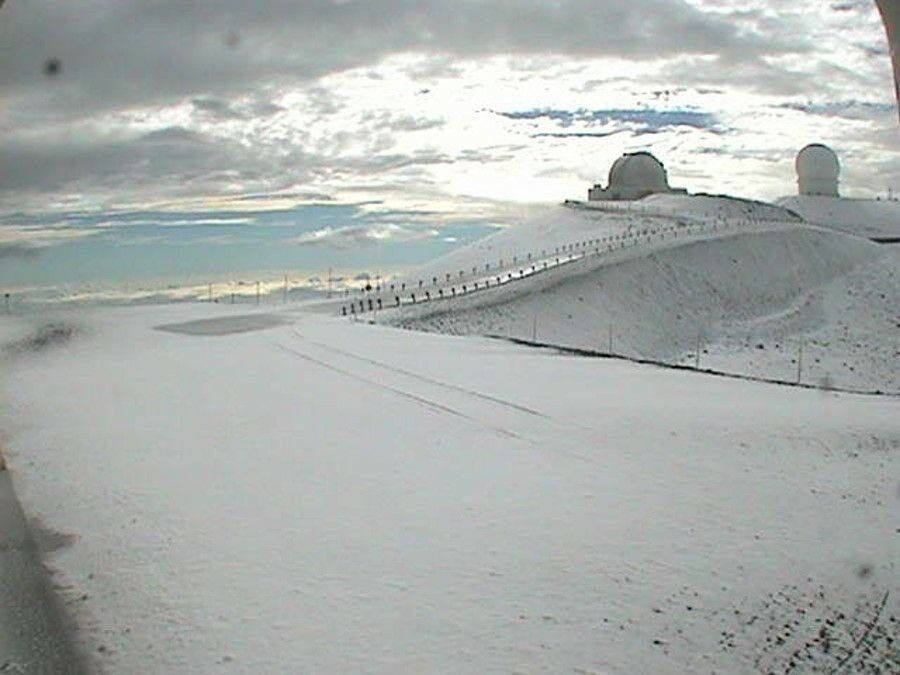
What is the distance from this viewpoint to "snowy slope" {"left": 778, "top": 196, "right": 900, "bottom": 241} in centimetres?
7562

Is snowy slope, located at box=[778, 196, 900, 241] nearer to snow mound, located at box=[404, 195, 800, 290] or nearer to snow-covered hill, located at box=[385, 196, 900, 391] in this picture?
snow mound, located at box=[404, 195, 800, 290]

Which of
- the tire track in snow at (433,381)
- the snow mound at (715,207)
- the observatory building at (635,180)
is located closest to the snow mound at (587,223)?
the snow mound at (715,207)

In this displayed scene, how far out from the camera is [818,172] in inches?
3322

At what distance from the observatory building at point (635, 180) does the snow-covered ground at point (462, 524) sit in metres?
62.1

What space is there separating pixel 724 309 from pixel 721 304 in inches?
20.8

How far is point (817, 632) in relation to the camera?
6.34m

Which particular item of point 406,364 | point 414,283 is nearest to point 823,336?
point 414,283

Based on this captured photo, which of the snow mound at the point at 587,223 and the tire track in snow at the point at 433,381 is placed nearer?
the tire track in snow at the point at 433,381

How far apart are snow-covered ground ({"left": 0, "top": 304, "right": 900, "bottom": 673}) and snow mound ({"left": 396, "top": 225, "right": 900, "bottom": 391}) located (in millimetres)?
17941

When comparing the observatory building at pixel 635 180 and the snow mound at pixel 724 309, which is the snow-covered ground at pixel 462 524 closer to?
the snow mound at pixel 724 309

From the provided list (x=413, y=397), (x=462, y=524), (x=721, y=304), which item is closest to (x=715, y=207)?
(x=721, y=304)

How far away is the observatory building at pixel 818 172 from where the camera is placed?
84.4 metres

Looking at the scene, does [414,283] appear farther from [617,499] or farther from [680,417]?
[617,499]

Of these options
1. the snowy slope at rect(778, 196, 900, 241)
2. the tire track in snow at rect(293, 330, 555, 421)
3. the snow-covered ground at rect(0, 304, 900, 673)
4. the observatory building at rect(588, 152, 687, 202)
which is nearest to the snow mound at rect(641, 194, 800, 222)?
the observatory building at rect(588, 152, 687, 202)
